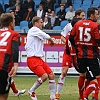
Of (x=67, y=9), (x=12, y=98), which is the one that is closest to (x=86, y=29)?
(x=12, y=98)

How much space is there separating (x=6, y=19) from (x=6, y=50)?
53cm

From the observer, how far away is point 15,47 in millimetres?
7859

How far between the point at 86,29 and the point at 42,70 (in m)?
1.45

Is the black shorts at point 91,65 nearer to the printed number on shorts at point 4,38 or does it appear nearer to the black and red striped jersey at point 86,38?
the black and red striped jersey at point 86,38

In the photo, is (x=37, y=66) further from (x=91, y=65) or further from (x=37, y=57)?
(x=91, y=65)

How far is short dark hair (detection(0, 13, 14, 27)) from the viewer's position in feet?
26.6

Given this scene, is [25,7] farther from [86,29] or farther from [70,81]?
[86,29]

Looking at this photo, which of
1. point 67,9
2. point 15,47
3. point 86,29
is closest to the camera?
point 15,47

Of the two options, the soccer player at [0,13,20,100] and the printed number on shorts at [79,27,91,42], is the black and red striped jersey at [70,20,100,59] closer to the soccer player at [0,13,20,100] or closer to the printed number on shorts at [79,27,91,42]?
the printed number on shorts at [79,27,91,42]

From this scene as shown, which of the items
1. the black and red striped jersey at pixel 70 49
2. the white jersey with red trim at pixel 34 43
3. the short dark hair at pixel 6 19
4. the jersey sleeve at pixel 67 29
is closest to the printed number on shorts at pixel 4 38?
the short dark hair at pixel 6 19

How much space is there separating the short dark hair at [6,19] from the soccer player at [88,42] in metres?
2.64

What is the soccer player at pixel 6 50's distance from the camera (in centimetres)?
795

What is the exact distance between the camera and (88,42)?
10359 mm

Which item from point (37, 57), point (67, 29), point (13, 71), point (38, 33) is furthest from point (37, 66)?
point (13, 71)
